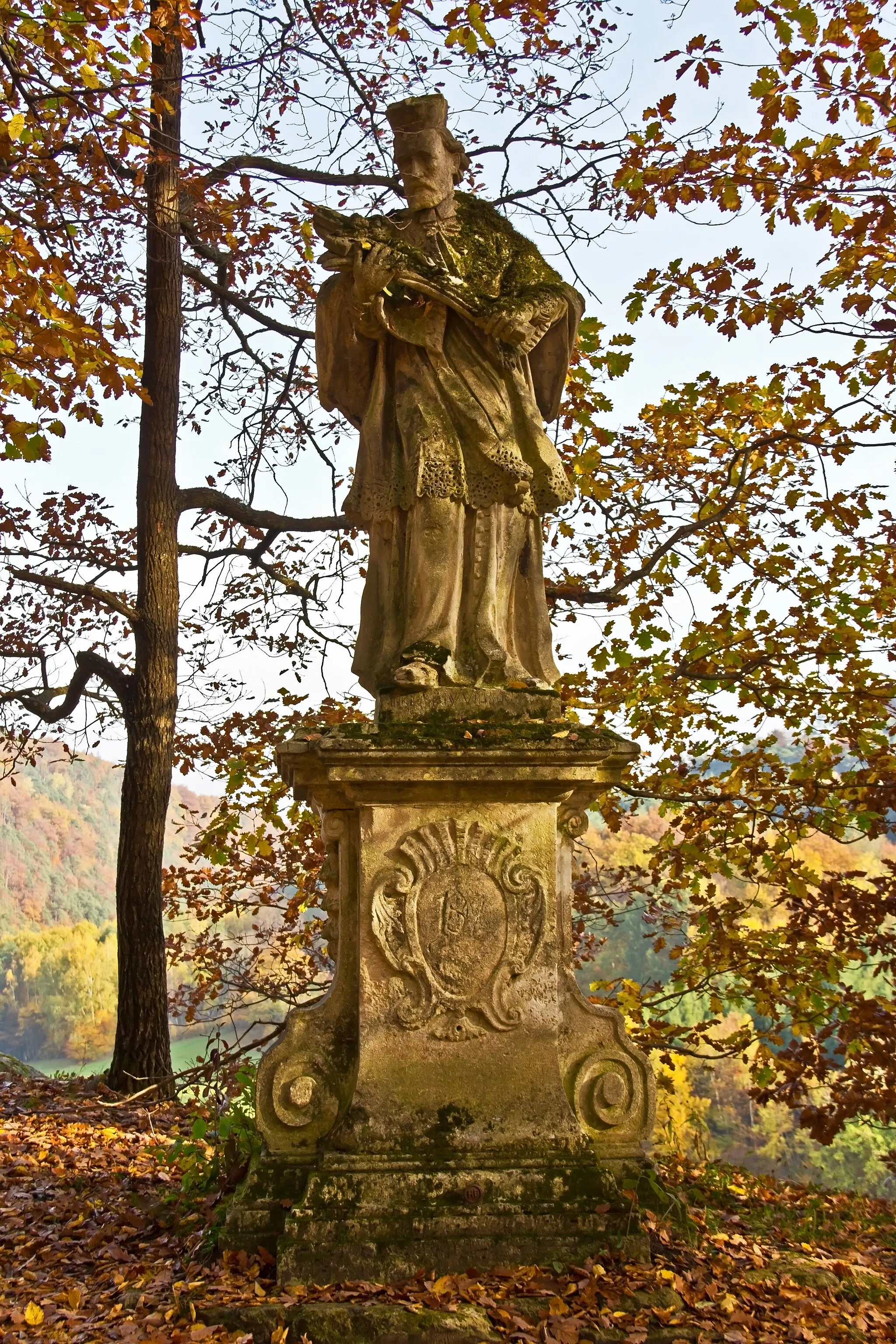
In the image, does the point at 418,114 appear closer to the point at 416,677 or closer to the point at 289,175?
the point at 416,677

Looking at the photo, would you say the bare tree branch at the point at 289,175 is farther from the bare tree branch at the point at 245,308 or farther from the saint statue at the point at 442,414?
the saint statue at the point at 442,414

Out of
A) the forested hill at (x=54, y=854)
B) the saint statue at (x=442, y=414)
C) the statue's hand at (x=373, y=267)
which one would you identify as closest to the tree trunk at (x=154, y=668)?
the saint statue at (x=442, y=414)

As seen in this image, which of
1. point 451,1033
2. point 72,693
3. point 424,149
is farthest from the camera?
point 72,693

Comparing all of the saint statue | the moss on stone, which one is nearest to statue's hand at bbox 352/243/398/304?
the saint statue

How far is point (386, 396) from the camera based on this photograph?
482 cm

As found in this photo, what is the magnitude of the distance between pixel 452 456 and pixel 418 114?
137 cm

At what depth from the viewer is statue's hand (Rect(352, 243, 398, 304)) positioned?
14.7 ft

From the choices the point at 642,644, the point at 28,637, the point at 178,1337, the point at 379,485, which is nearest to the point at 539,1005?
the point at 178,1337

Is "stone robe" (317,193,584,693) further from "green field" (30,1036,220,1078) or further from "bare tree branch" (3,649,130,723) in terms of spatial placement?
"bare tree branch" (3,649,130,723)

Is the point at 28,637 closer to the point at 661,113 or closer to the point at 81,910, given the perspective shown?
the point at 661,113

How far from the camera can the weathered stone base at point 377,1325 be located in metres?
3.27

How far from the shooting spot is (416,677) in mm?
4199

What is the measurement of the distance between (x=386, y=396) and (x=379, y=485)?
0.45 metres

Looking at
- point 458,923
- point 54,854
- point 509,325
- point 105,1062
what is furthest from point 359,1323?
point 54,854
